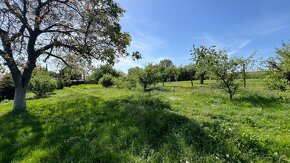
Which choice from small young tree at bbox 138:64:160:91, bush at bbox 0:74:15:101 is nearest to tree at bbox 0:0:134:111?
small young tree at bbox 138:64:160:91

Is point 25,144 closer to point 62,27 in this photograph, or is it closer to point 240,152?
point 240,152

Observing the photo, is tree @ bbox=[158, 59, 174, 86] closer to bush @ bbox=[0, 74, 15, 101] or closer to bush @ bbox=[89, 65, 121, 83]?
bush @ bbox=[89, 65, 121, 83]

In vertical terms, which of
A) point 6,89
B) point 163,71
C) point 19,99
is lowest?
point 19,99

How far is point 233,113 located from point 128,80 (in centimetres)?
2407

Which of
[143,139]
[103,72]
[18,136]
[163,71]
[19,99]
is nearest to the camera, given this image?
[143,139]

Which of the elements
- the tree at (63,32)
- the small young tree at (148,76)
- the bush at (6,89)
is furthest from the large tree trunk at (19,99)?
the bush at (6,89)

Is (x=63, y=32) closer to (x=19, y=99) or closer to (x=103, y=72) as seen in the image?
(x=19, y=99)

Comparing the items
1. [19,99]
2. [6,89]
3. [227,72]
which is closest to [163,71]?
[6,89]

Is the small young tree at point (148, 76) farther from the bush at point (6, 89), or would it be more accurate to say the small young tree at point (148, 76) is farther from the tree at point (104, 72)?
the tree at point (104, 72)

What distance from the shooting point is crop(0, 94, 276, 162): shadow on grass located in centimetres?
650

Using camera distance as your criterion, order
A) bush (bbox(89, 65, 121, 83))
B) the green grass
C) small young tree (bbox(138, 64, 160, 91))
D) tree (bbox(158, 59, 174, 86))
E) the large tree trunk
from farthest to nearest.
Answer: bush (bbox(89, 65, 121, 83)), tree (bbox(158, 59, 174, 86)), small young tree (bbox(138, 64, 160, 91)), the large tree trunk, the green grass

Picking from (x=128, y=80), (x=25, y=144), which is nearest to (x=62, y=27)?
(x=25, y=144)

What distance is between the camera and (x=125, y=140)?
24.8 feet

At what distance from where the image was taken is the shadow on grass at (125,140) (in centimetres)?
650
